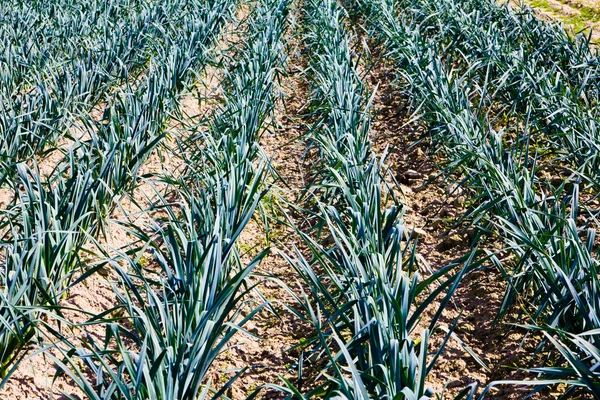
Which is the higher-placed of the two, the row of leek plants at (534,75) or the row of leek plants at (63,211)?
the row of leek plants at (534,75)

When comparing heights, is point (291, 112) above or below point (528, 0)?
below

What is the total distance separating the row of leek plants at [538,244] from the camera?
2.07m

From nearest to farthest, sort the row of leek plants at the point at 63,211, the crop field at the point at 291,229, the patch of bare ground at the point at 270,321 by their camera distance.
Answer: the crop field at the point at 291,229, the row of leek plants at the point at 63,211, the patch of bare ground at the point at 270,321

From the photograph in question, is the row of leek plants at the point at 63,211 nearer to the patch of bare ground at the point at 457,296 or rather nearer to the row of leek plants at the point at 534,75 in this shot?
the patch of bare ground at the point at 457,296

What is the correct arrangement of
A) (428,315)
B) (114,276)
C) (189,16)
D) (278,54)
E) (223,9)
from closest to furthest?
(428,315) → (114,276) → (278,54) → (189,16) → (223,9)

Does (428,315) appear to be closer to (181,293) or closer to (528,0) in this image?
(181,293)

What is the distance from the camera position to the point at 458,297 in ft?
10.2

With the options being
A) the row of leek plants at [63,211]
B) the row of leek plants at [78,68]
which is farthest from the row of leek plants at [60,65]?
the row of leek plants at [63,211]

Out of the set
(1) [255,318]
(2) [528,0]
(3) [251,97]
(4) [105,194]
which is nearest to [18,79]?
(3) [251,97]

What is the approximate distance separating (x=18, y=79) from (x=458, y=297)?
10.3ft

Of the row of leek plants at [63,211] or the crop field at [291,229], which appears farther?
the row of leek plants at [63,211]

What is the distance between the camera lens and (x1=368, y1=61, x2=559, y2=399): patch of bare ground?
2.59 meters

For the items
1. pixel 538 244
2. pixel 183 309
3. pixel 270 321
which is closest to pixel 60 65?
pixel 270 321

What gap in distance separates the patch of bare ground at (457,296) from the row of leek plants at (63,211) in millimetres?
1223
